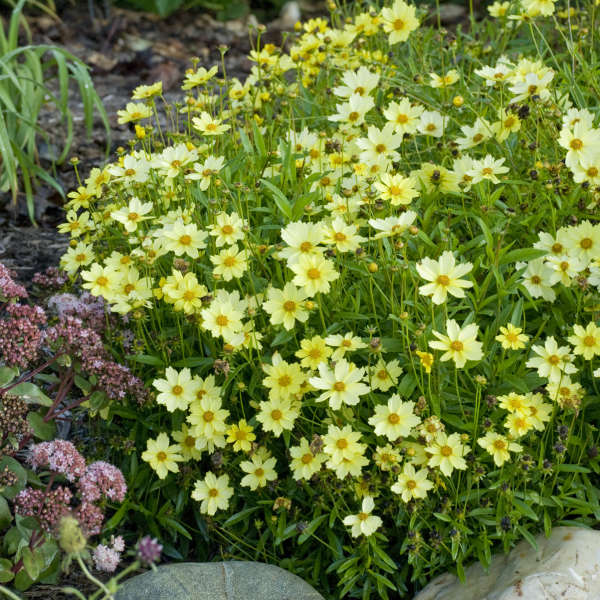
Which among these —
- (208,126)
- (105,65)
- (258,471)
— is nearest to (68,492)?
(258,471)

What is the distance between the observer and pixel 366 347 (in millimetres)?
2117

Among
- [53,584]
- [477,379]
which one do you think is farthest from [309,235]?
[53,584]

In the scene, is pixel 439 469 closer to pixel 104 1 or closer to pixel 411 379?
pixel 411 379

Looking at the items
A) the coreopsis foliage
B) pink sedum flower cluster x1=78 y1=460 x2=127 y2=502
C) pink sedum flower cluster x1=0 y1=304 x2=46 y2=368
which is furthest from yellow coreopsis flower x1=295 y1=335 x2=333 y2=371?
pink sedum flower cluster x1=0 y1=304 x2=46 y2=368

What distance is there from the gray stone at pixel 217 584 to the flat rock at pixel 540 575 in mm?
353

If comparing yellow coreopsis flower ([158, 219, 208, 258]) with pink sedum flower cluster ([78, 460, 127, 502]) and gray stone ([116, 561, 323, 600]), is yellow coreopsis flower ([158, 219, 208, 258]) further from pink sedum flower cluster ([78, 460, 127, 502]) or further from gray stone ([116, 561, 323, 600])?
gray stone ([116, 561, 323, 600])

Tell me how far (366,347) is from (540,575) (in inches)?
27.0

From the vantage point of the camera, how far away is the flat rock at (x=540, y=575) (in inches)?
76.9

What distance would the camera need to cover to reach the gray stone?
6.57 ft

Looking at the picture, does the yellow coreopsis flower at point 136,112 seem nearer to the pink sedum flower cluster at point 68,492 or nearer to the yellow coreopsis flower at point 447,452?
the pink sedum flower cluster at point 68,492

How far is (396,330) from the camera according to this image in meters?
2.20

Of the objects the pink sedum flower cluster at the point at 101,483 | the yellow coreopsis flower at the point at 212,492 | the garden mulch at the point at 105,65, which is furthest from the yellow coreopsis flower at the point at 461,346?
the garden mulch at the point at 105,65

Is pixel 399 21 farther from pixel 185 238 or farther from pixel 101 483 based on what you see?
pixel 101 483

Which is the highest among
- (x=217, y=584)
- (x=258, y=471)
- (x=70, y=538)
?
(x=70, y=538)
